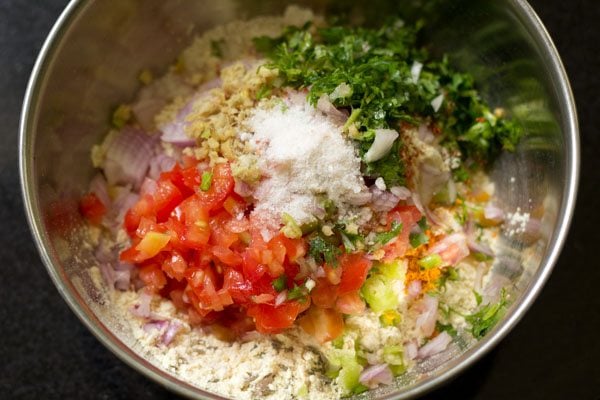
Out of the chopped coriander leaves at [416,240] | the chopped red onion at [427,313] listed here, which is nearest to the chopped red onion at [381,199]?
the chopped coriander leaves at [416,240]

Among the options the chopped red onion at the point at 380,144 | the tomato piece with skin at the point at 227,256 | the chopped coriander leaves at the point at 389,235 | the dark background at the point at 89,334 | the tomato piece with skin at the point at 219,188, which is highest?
the chopped red onion at the point at 380,144

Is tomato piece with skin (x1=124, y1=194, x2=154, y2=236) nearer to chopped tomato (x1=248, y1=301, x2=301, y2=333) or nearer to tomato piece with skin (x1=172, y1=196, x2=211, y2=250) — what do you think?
tomato piece with skin (x1=172, y1=196, x2=211, y2=250)

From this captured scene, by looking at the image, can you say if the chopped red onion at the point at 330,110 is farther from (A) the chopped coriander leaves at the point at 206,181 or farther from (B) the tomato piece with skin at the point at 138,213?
(B) the tomato piece with skin at the point at 138,213

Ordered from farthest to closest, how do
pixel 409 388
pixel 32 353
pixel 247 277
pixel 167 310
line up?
pixel 32 353 < pixel 167 310 < pixel 247 277 < pixel 409 388

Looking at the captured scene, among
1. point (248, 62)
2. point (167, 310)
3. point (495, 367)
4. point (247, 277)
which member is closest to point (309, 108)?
point (248, 62)

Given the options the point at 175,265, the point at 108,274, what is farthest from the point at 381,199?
the point at 108,274

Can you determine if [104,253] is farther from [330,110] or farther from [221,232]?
[330,110]

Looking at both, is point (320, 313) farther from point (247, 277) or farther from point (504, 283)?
point (504, 283)
